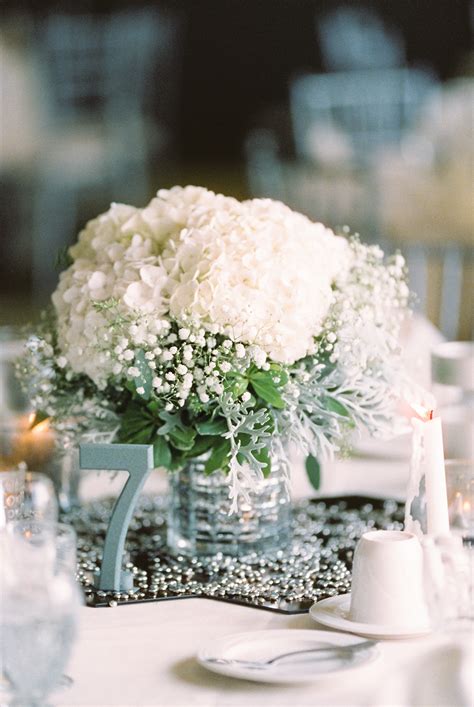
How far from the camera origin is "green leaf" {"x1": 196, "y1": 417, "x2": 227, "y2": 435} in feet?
4.31

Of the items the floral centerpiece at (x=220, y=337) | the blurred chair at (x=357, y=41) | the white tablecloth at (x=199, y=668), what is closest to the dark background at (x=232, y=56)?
the blurred chair at (x=357, y=41)

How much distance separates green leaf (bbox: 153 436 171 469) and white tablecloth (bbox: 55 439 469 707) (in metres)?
0.19

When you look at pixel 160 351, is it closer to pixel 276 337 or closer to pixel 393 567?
pixel 276 337

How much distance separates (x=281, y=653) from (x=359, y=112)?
465cm

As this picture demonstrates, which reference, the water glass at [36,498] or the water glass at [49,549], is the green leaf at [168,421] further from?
the water glass at [49,549]

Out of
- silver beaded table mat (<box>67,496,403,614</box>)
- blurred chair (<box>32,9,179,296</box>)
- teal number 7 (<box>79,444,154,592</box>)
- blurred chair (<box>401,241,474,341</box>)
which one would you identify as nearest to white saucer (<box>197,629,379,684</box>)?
silver beaded table mat (<box>67,496,403,614</box>)

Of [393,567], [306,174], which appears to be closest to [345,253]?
[393,567]

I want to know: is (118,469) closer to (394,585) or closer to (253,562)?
(253,562)

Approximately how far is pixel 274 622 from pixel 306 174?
4651mm

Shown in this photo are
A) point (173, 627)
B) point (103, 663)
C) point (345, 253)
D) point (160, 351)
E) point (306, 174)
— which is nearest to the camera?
point (103, 663)

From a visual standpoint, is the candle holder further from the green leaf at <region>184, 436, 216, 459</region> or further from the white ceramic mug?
the green leaf at <region>184, 436, 216, 459</region>

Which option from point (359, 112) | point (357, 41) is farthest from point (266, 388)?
point (357, 41)

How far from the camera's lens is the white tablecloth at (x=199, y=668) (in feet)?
3.10

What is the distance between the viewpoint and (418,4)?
244 inches
